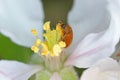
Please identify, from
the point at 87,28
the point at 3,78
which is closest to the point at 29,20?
the point at 87,28

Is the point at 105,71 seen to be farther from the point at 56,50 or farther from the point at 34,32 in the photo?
the point at 34,32

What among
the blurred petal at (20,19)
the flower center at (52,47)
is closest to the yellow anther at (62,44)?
the flower center at (52,47)

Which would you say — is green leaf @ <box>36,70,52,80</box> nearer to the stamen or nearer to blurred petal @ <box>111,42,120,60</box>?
the stamen

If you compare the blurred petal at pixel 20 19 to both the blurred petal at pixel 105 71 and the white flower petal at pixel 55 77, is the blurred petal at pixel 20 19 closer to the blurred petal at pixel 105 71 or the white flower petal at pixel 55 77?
the white flower petal at pixel 55 77

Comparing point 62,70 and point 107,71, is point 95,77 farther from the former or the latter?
point 62,70

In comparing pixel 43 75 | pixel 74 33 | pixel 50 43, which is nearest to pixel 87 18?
pixel 74 33

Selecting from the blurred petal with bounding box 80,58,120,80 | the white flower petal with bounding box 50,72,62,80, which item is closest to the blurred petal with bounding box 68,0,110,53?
the white flower petal with bounding box 50,72,62,80
